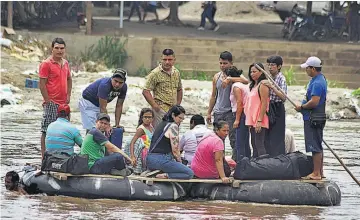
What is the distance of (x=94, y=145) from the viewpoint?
13.5 meters

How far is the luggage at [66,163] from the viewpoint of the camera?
1332 centimetres

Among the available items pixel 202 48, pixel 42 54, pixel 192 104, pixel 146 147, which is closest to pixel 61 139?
pixel 146 147

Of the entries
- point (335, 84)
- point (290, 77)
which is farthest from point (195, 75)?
point (335, 84)

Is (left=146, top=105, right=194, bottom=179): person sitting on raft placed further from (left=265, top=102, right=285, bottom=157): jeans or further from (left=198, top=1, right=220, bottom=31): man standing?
(left=198, top=1, right=220, bottom=31): man standing

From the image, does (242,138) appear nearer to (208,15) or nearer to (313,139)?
(313,139)

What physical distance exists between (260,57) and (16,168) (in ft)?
60.3

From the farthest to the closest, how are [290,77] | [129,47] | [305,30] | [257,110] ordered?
[305,30] < [129,47] < [290,77] < [257,110]

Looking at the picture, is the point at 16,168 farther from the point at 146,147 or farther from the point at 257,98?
the point at 257,98

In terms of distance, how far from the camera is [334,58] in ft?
109

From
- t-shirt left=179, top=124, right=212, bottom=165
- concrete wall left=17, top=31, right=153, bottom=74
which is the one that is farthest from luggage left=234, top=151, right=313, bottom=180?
concrete wall left=17, top=31, right=153, bottom=74

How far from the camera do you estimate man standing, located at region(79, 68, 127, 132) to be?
1426 centimetres

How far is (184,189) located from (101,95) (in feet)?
5.69

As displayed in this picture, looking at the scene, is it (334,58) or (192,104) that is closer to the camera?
(192,104)

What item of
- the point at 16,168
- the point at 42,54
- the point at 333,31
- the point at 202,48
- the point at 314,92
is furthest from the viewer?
the point at 333,31
